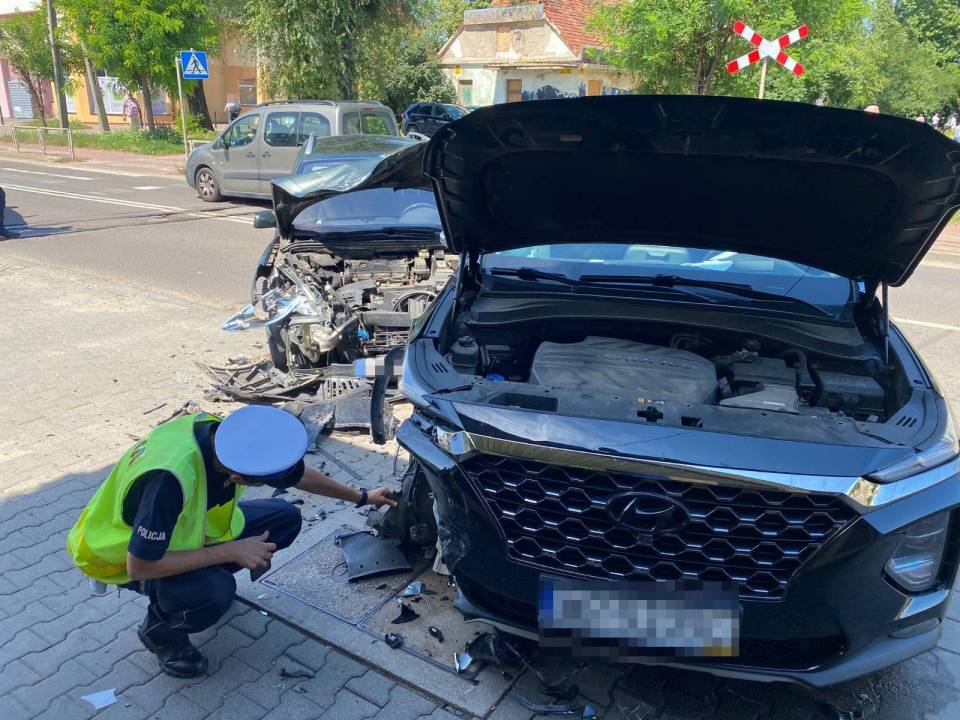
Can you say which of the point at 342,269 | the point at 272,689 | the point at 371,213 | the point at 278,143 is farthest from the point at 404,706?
the point at 278,143

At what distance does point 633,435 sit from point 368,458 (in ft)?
8.72

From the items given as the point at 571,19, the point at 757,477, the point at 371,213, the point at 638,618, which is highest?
the point at 571,19

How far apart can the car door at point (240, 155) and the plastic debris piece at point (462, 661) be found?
12.6 meters

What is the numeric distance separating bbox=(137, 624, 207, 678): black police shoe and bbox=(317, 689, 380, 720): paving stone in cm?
Result: 55

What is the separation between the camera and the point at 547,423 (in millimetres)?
Result: 2344

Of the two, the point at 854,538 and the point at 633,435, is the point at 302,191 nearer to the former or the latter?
the point at 633,435

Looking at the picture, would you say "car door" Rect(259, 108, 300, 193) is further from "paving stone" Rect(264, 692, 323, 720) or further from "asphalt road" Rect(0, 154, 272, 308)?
"paving stone" Rect(264, 692, 323, 720)

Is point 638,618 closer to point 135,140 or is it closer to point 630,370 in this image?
point 630,370

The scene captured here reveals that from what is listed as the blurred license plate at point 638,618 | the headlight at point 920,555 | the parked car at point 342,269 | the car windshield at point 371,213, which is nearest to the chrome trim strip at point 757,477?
the headlight at point 920,555

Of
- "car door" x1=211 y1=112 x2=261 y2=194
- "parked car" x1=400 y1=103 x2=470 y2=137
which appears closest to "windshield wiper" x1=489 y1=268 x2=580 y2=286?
"car door" x1=211 y1=112 x2=261 y2=194

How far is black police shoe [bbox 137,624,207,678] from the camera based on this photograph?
111 inches

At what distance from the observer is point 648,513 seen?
2252mm

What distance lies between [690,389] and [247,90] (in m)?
38.2

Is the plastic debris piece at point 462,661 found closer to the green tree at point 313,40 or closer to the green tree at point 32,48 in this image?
the green tree at point 313,40
